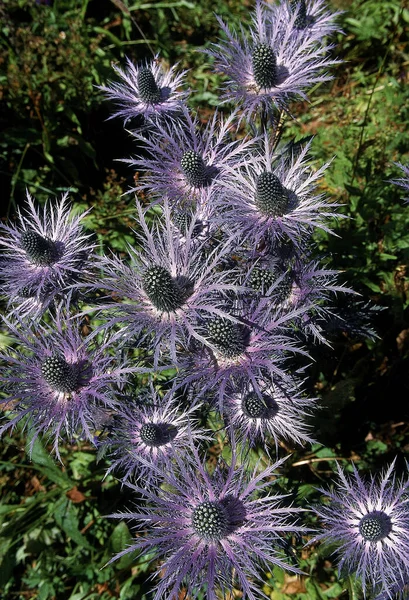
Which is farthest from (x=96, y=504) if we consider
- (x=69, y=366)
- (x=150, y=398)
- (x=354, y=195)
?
(x=354, y=195)

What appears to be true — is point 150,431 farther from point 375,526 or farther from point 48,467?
point 48,467

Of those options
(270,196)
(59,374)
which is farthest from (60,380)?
(270,196)

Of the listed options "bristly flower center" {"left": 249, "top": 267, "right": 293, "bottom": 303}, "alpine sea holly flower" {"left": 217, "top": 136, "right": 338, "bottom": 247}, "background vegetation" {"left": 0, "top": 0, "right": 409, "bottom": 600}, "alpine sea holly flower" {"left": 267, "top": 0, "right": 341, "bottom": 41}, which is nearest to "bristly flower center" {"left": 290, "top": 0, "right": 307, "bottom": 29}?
"alpine sea holly flower" {"left": 267, "top": 0, "right": 341, "bottom": 41}

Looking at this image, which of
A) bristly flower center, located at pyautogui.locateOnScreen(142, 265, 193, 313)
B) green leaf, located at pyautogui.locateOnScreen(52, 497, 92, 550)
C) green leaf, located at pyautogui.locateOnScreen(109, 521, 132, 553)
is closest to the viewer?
bristly flower center, located at pyautogui.locateOnScreen(142, 265, 193, 313)

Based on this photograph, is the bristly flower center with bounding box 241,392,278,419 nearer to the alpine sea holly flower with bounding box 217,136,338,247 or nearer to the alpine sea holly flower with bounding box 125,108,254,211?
the alpine sea holly flower with bounding box 217,136,338,247

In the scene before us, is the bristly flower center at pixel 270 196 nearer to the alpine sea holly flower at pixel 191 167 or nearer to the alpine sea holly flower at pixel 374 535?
the alpine sea holly flower at pixel 191 167

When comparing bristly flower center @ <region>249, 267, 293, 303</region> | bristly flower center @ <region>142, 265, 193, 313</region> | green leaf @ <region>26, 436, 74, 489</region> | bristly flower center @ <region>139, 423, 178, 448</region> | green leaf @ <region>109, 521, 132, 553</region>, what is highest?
bristly flower center @ <region>249, 267, 293, 303</region>

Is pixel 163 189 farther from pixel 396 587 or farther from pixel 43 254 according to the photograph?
pixel 396 587
